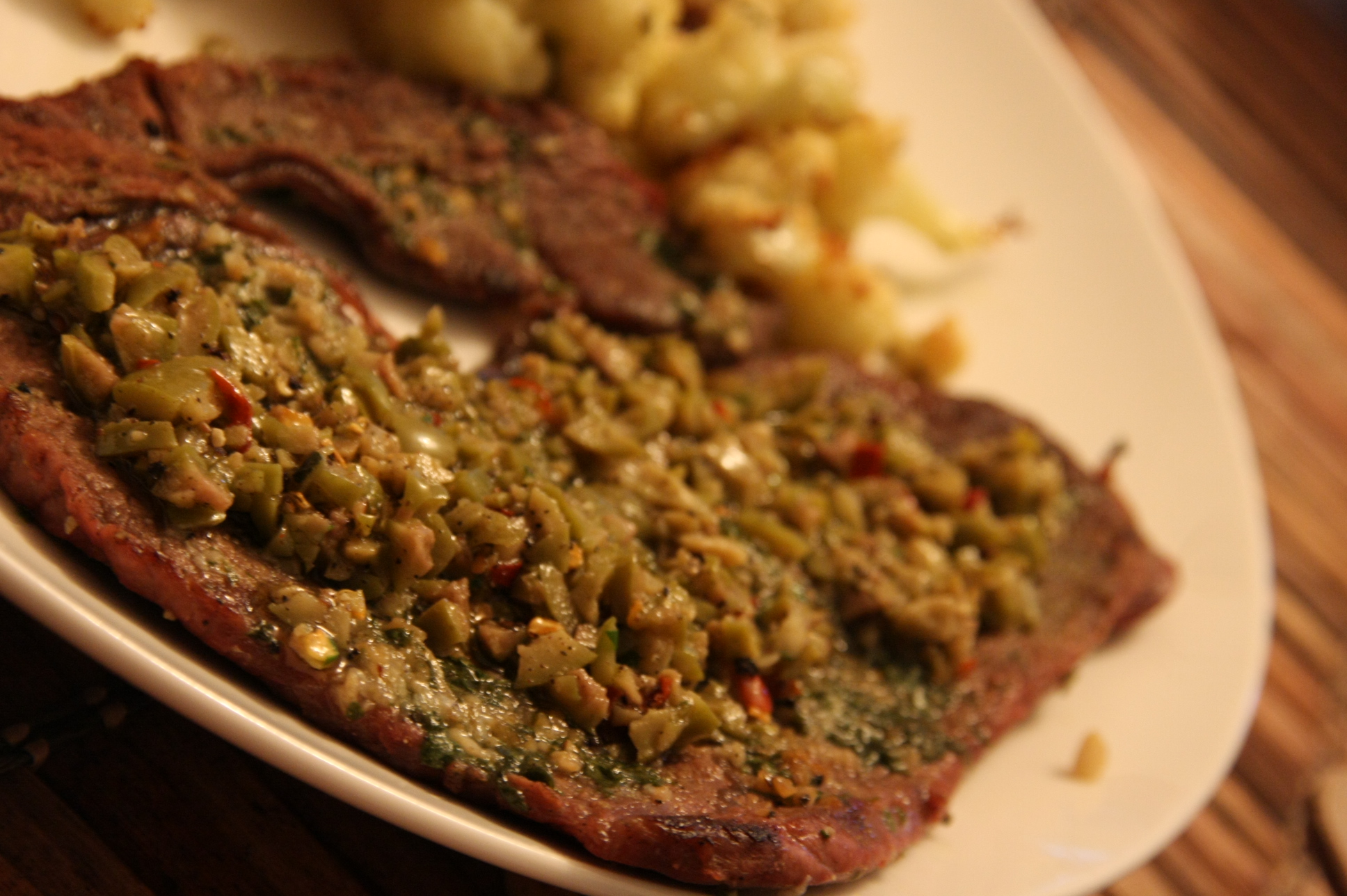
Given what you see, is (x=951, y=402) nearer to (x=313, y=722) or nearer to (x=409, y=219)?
(x=409, y=219)

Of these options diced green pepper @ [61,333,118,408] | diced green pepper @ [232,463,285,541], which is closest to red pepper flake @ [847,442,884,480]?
diced green pepper @ [232,463,285,541]

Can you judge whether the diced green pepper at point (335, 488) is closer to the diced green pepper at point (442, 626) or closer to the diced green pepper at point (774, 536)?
the diced green pepper at point (442, 626)

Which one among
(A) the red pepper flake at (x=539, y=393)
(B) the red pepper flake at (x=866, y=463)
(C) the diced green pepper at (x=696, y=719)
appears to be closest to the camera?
(C) the diced green pepper at (x=696, y=719)

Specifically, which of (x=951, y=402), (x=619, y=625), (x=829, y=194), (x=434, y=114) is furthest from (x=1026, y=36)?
(x=619, y=625)

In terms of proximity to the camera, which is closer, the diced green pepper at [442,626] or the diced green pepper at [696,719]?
the diced green pepper at [442,626]

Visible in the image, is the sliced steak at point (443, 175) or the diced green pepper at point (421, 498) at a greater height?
the diced green pepper at point (421, 498)

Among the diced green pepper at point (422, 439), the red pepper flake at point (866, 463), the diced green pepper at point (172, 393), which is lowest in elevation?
the diced green pepper at point (422, 439)

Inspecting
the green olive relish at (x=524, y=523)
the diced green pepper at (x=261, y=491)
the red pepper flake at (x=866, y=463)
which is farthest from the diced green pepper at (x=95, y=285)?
the red pepper flake at (x=866, y=463)
